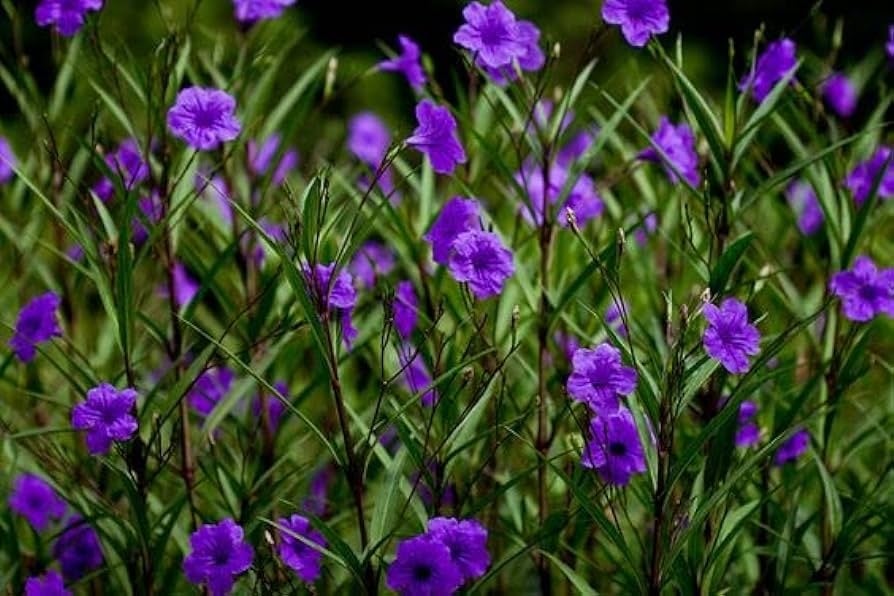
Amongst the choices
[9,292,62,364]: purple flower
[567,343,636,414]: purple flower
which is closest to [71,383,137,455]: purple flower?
[9,292,62,364]: purple flower

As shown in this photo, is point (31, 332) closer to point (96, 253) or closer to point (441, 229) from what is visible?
point (96, 253)

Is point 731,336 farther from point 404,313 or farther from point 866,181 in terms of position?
point 866,181

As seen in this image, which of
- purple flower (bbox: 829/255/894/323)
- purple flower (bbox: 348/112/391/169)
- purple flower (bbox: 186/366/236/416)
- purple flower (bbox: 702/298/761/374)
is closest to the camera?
purple flower (bbox: 702/298/761/374)

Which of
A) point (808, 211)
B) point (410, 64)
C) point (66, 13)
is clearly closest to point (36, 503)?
point (66, 13)

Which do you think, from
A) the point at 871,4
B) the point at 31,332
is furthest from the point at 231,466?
the point at 871,4

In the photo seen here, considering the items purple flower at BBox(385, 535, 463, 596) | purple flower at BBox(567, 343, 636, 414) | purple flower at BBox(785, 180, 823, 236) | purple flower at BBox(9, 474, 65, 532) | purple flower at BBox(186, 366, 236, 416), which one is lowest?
purple flower at BBox(9, 474, 65, 532)

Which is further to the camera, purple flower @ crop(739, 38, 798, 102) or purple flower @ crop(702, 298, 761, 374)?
purple flower @ crop(739, 38, 798, 102)

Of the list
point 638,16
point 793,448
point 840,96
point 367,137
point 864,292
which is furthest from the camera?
point 367,137

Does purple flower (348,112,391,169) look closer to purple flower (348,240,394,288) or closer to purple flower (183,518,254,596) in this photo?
purple flower (348,240,394,288)
